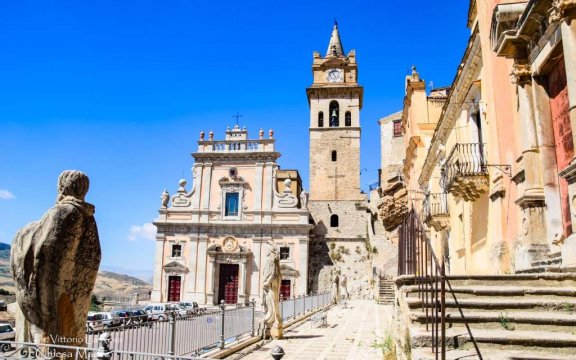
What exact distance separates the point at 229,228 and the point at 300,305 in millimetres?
16678

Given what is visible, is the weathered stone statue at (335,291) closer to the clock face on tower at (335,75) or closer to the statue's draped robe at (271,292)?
the statue's draped robe at (271,292)

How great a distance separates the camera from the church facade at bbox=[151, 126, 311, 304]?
110 feet

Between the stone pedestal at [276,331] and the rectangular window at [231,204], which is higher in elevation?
the rectangular window at [231,204]

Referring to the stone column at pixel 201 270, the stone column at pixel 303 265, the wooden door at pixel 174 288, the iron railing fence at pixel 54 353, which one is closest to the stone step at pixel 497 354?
the iron railing fence at pixel 54 353

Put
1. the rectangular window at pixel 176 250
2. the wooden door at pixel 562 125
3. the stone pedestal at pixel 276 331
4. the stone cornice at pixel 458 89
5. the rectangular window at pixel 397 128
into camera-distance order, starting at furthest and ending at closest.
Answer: the rectangular window at pixel 397 128, the rectangular window at pixel 176 250, the stone pedestal at pixel 276 331, the stone cornice at pixel 458 89, the wooden door at pixel 562 125

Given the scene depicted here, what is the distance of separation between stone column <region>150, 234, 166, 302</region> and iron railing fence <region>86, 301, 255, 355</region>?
2329 centimetres

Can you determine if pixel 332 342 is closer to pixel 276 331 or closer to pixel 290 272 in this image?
pixel 276 331

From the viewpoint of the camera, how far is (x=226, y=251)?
34125mm

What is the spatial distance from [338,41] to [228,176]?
21.6m

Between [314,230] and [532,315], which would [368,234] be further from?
[532,315]

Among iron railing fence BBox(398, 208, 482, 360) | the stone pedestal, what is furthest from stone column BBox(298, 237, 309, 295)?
iron railing fence BBox(398, 208, 482, 360)

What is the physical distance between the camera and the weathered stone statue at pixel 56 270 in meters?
3.81

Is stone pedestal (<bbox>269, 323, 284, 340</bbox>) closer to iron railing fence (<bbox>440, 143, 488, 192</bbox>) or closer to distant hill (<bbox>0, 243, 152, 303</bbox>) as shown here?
iron railing fence (<bbox>440, 143, 488, 192</bbox>)

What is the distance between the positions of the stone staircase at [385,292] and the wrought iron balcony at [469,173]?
54.9 feet
